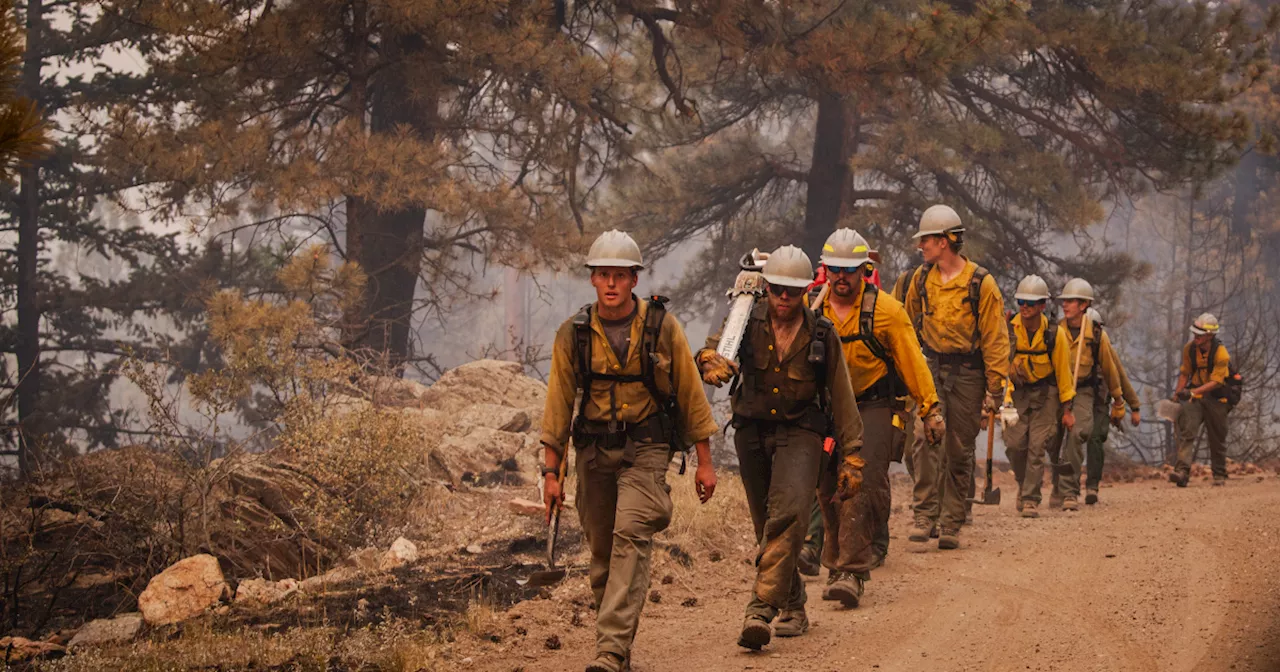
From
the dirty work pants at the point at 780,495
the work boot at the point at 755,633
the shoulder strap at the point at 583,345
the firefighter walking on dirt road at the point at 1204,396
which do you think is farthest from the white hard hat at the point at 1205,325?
the shoulder strap at the point at 583,345

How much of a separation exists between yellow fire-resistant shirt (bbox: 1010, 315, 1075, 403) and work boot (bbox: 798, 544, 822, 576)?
4.79 metres

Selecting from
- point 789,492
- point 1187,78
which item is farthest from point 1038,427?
point 1187,78

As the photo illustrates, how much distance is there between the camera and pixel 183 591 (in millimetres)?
8156

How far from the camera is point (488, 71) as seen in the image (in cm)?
1817

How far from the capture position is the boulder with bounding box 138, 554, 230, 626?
7938mm

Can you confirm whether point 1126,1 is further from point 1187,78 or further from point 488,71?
point 488,71

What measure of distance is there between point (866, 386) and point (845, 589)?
127 centimetres

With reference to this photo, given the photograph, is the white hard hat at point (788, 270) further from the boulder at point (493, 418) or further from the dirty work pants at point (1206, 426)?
the dirty work pants at point (1206, 426)

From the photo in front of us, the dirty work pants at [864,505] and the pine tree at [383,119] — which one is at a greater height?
the pine tree at [383,119]

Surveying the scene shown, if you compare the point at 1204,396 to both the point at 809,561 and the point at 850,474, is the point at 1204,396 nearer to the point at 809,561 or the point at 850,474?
the point at 809,561

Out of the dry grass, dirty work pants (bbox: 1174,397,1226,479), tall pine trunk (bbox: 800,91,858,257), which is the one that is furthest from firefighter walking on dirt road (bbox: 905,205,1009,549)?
tall pine trunk (bbox: 800,91,858,257)

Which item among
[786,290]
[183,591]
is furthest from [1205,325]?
[183,591]

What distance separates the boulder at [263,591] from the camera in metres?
8.33

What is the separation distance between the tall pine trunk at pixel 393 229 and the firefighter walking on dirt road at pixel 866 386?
10492 mm
